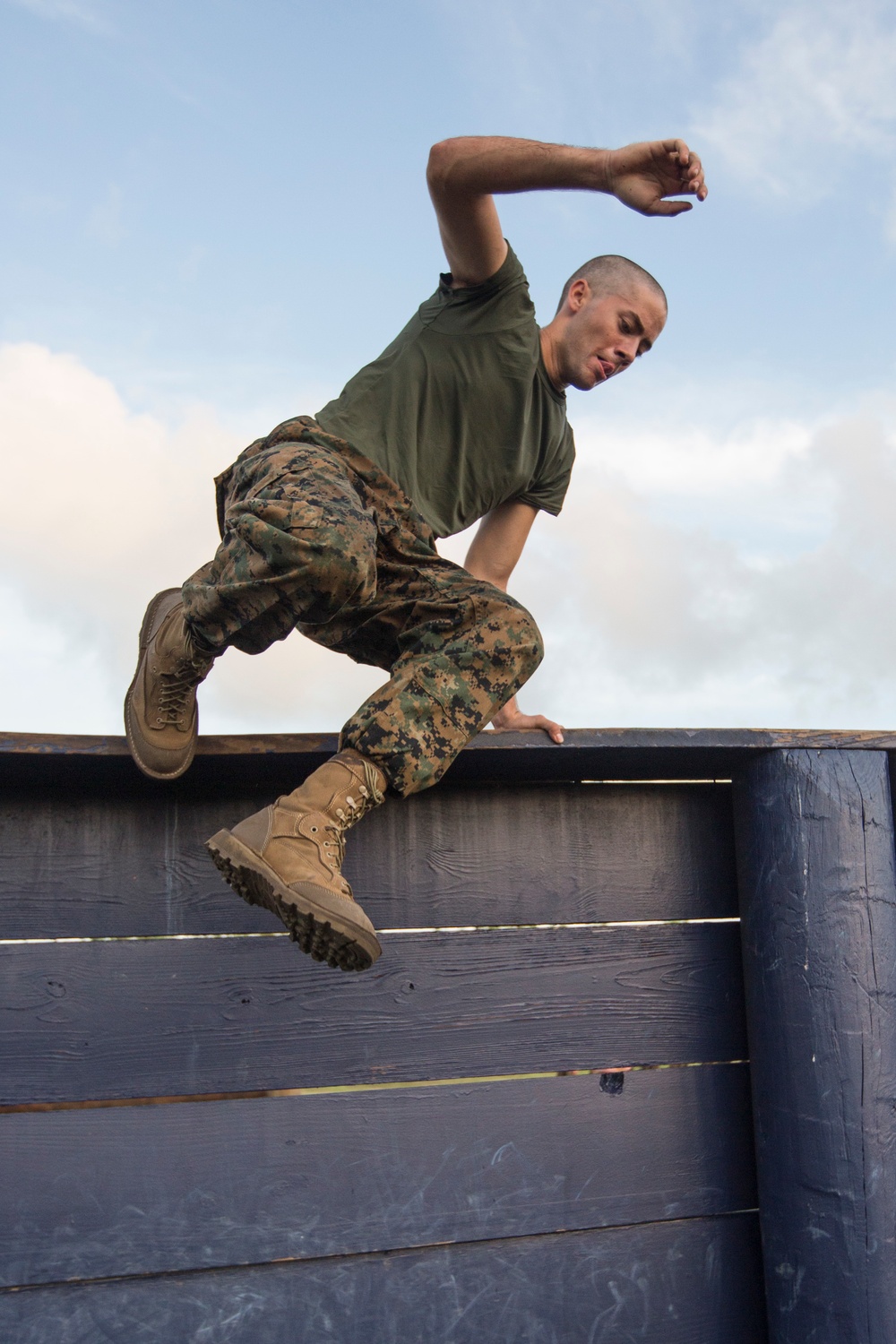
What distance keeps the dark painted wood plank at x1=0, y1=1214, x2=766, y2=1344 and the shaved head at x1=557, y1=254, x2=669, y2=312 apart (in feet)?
7.12

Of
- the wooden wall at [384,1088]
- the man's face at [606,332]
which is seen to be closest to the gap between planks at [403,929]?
the wooden wall at [384,1088]

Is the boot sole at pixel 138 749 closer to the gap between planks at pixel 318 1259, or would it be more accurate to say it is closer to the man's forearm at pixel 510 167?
the gap between planks at pixel 318 1259

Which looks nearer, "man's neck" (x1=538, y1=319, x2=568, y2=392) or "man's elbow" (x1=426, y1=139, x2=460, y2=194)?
"man's elbow" (x1=426, y1=139, x2=460, y2=194)

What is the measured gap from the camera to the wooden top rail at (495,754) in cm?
205

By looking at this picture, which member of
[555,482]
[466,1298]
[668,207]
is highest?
[668,207]

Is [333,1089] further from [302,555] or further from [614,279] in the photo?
[614,279]

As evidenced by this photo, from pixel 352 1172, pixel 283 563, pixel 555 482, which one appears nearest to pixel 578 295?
pixel 555 482

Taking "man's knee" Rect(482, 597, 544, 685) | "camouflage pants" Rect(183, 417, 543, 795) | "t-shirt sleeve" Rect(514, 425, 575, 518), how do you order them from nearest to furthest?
1. "camouflage pants" Rect(183, 417, 543, 795)
2. "man's knee" Rect(482, 597, 544, 685)
3. "t-shirt sleeve" Rect(514, 425, 575, 518)

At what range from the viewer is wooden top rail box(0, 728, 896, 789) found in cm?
205

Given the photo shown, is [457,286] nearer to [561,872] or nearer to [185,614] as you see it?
[185,614]

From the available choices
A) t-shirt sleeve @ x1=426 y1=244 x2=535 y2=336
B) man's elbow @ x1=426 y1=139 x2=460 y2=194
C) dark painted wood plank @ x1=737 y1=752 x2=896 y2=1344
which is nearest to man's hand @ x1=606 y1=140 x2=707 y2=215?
man's elbow @ x1=426 y1=139 x2=460 y2=194

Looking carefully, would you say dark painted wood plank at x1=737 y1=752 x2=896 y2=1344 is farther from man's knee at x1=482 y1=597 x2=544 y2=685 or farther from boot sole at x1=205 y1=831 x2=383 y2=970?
boot sole at x1=205 y1=831 x2=383 y2=970

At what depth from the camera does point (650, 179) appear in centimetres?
197

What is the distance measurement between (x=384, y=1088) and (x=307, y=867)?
68cm
